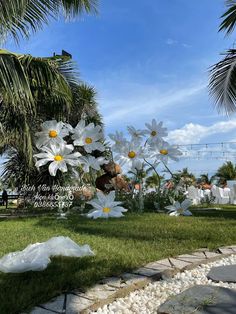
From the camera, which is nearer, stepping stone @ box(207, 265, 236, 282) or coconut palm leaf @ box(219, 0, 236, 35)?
stepping stone @ box(207, 265, 236, 282)

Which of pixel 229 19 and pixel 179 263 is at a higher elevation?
pixel 229 19

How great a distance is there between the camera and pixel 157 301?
248 cm

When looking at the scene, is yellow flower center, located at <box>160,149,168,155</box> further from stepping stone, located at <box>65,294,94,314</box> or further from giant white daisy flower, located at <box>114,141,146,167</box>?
stepping stone, located at <box>65,294,94,314</box>

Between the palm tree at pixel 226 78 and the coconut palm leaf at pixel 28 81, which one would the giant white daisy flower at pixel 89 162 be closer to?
the coconut palm leaf at pixel 28 81

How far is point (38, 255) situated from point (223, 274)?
1.38 meters

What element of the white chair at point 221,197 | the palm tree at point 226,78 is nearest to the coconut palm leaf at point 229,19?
the palm tree at point 226,78

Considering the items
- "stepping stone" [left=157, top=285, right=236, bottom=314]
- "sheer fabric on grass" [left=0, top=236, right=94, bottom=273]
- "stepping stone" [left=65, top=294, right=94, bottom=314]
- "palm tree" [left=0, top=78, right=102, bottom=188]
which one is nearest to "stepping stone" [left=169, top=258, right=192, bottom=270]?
"stepping stone" [left=157, top=285, right=236, bottom=314]

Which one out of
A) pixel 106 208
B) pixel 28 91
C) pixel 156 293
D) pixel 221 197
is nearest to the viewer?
pixel 156 293

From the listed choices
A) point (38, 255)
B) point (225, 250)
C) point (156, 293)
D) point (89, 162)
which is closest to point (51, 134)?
point (89, 162)

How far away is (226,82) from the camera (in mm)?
8406

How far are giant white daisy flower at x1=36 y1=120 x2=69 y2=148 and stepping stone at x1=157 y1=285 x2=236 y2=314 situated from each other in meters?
3.47

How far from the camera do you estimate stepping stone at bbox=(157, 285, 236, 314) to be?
87.8 inches

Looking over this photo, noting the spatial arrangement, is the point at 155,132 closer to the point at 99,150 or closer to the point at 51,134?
the point at 99,150

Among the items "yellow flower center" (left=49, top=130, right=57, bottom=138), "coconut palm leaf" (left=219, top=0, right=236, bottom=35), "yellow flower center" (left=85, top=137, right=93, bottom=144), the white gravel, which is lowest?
the white gravel
